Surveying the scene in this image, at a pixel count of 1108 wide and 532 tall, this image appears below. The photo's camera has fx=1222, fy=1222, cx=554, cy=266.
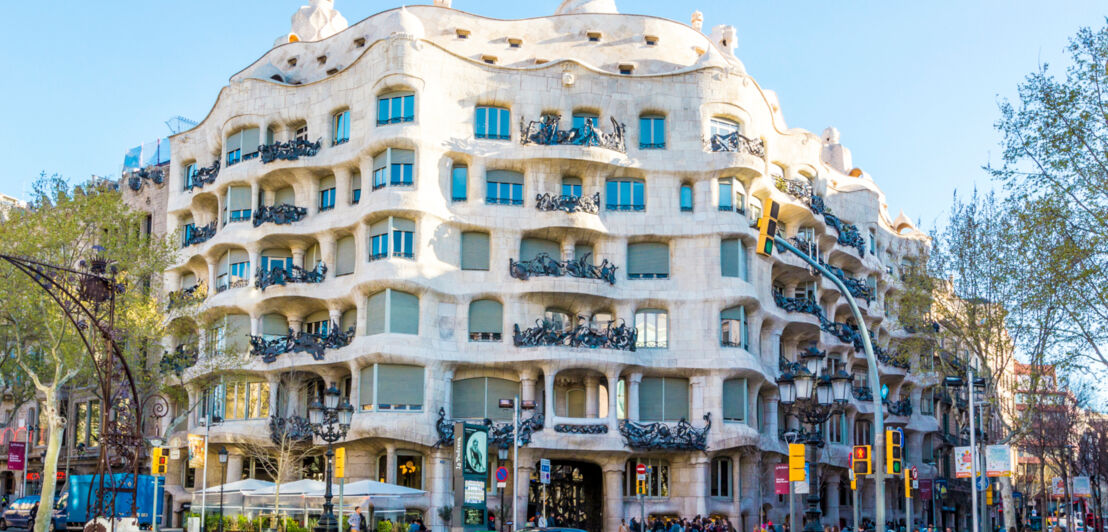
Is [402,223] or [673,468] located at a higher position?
[402,223]

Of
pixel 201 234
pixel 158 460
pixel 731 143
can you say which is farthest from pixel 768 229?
pixel 201 234

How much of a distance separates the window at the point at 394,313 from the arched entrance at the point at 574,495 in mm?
8674

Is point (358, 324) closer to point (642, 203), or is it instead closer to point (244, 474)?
point (244, 474)

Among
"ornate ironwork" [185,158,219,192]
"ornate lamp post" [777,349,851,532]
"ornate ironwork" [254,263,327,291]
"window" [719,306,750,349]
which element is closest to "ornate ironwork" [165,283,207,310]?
"ornate ironwork" [254,263,327,291]

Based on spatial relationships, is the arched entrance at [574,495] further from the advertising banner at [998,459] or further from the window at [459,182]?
the advertising banner at [998,459]

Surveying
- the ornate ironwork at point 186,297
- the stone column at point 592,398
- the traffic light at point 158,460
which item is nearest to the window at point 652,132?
the stone column at point 592,398

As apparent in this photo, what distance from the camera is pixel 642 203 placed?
51.8m

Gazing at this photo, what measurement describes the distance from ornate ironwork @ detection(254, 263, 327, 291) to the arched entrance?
40.7 feet

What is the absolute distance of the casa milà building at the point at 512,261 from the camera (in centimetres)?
4844

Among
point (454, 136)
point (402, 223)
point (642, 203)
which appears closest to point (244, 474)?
point (402, 223)

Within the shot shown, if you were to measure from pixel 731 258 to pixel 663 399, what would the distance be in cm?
658

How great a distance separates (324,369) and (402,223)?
22.6ft

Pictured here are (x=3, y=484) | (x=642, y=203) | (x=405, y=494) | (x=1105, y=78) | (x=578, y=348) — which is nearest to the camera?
(x=1105, y=78)

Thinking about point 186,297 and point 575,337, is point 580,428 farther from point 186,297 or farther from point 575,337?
point 186,297
